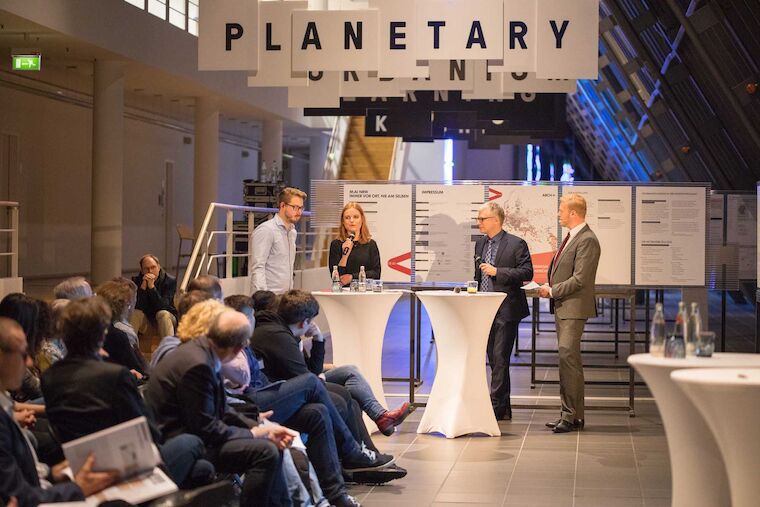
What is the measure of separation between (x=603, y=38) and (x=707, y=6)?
8225 mm

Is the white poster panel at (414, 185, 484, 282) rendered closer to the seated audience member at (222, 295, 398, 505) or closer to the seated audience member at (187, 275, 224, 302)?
the seated audience member at (187, 275, 224, 302)

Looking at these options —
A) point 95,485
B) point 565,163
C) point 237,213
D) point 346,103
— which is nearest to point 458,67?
point 346,103

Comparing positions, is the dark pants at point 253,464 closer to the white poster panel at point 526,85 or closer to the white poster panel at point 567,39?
the white poster panel at point 567,39

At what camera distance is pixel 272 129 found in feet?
81.6

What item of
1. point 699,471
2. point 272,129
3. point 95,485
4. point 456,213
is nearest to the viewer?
point 95,485

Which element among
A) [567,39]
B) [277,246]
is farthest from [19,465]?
[567,39]

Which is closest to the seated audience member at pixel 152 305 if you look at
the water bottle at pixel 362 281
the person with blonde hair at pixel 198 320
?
the water bottle at pixel 362 281

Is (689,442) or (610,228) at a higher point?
(610,228)

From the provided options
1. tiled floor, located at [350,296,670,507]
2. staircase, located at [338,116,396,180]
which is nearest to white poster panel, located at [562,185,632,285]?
tiled floor, located at [350,296,670,507]

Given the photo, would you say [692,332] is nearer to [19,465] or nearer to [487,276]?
[19,465]

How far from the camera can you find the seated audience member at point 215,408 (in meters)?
4.32

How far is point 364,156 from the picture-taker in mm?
23516

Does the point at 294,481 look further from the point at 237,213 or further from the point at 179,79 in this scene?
the point at 237,213

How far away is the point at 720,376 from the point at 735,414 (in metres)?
0.14
